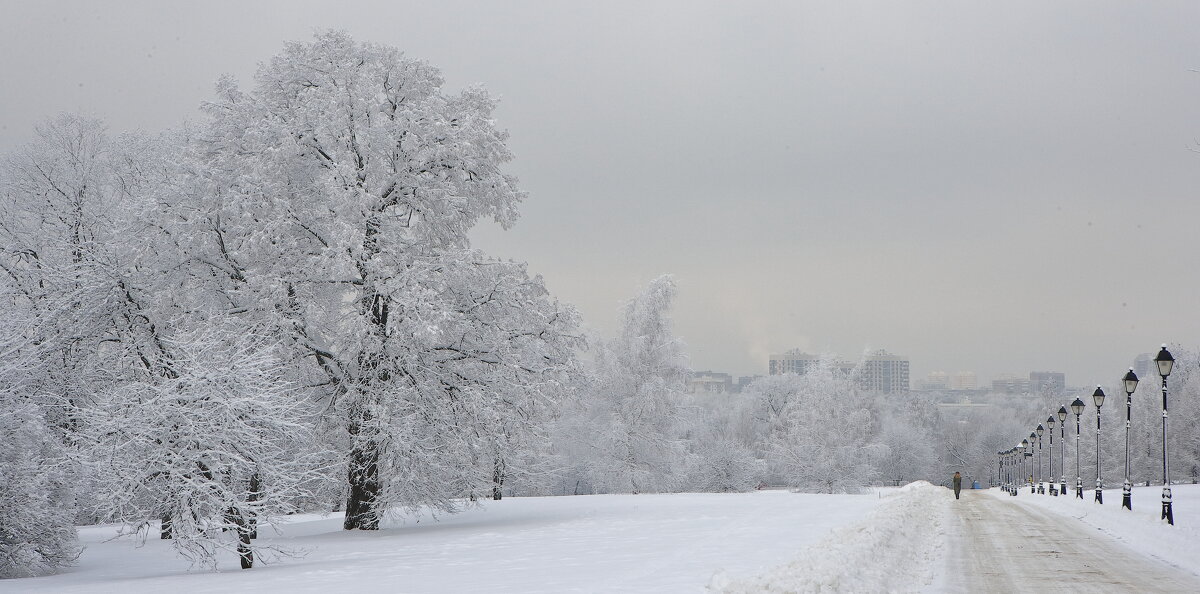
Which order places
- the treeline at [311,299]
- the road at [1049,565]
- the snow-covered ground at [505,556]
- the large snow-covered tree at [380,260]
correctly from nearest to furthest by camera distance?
the road at [1049,565] < the snow-covered ground at [505,556] < the treeline at [311,299] < the large snow-covered tree at [380,260]

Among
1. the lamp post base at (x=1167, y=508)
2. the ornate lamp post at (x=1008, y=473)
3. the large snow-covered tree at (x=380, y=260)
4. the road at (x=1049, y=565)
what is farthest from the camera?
the ornate lamp post at (x=1008, y=473)

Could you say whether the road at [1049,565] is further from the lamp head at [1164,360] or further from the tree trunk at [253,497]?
the tree trunk at [253,497]

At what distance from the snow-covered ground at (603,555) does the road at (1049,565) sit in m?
0.47

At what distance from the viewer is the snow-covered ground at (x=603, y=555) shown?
13.6 metres

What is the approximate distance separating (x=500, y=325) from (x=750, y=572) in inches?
559

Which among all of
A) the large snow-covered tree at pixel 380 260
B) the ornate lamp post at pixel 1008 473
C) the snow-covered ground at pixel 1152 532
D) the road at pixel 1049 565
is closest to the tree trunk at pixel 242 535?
the large snow-covered tree at pixel 380 260

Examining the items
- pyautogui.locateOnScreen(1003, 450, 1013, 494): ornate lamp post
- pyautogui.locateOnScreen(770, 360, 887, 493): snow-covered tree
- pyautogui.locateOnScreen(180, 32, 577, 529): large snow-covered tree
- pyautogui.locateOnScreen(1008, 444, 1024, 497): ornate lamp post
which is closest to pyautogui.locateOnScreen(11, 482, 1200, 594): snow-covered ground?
pyautogui.locateOnScreen(180, 32, 577, 529): large snow-covered tree

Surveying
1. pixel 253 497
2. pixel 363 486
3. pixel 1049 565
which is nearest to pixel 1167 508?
pixel 1049 565

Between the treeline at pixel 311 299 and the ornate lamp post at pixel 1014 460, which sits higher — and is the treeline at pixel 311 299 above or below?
above

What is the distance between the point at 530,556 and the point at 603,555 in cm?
141

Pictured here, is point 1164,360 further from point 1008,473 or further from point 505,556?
point 1008,473

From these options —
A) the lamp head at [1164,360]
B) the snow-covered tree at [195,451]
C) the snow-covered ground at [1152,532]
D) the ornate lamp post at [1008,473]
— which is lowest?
the ornate lamp post at [1008,473]

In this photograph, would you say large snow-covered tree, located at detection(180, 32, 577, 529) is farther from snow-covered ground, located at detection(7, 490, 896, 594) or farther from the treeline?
snow-covered ground, located at detection(7, 490, 896, 594)

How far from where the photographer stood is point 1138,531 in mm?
23125
